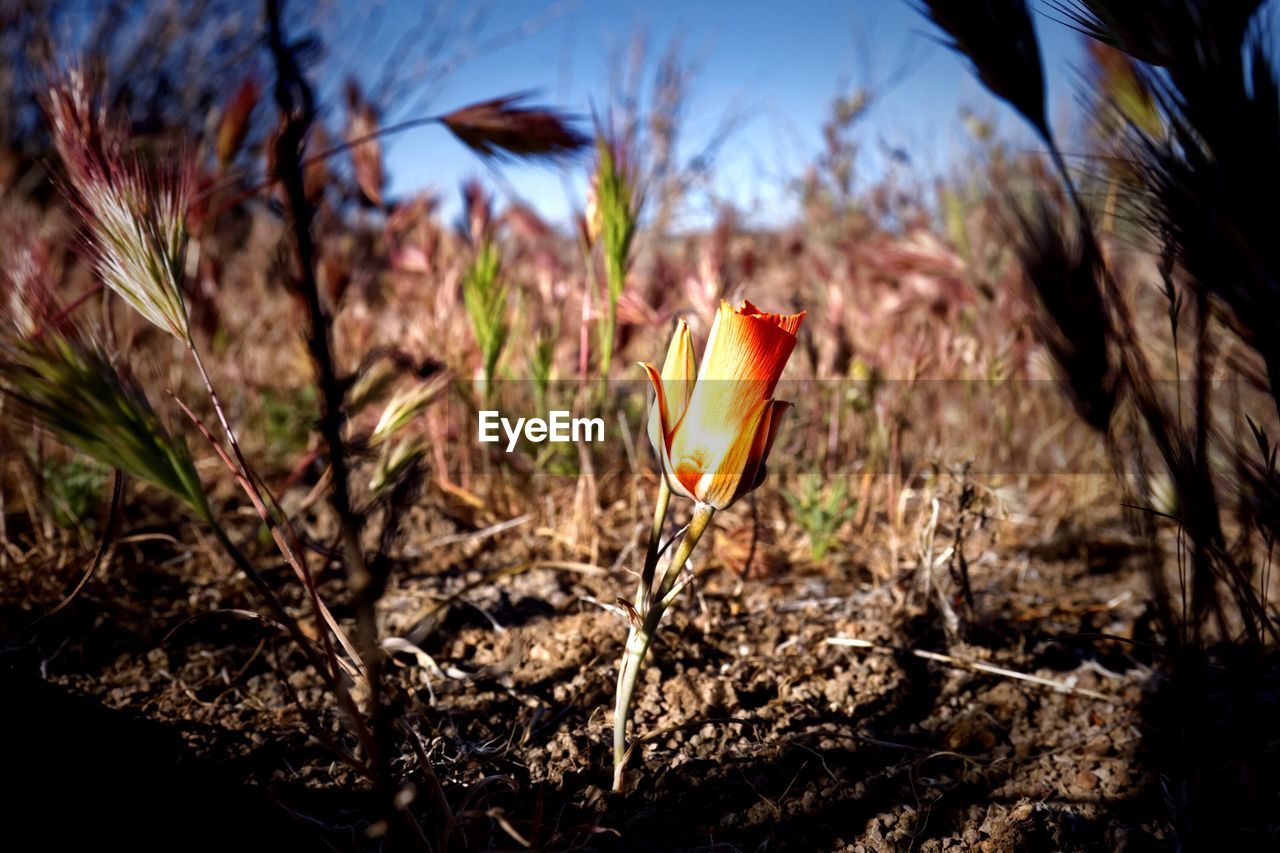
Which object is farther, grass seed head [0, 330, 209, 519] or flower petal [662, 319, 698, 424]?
flower petal [662, 319, 698, 424]

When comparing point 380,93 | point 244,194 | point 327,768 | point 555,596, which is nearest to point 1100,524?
point 555,596

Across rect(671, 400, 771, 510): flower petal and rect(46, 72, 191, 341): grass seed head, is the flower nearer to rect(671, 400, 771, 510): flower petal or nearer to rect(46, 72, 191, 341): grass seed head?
rect(671, 400, 771, 510): flower petal

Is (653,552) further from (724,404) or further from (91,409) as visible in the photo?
(91,409)

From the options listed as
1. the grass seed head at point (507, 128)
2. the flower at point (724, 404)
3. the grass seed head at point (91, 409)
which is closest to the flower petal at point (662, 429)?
the flower at point (724, 404)

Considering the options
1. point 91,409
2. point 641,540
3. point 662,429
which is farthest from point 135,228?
point 641,540

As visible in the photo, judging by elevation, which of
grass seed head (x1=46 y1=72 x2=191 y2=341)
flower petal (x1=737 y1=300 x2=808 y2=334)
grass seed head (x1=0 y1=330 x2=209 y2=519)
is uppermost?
grass seed head (x1=46 y1=72 x2=191 y2=341)

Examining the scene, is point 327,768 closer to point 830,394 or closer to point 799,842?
point 799,842

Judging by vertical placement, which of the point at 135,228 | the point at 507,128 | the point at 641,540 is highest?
the point at 507,128

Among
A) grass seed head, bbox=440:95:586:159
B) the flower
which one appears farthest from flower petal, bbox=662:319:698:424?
grass seed head, bbox=440:95:586:159

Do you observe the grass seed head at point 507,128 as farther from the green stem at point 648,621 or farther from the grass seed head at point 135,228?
the green stem at point 648,621
